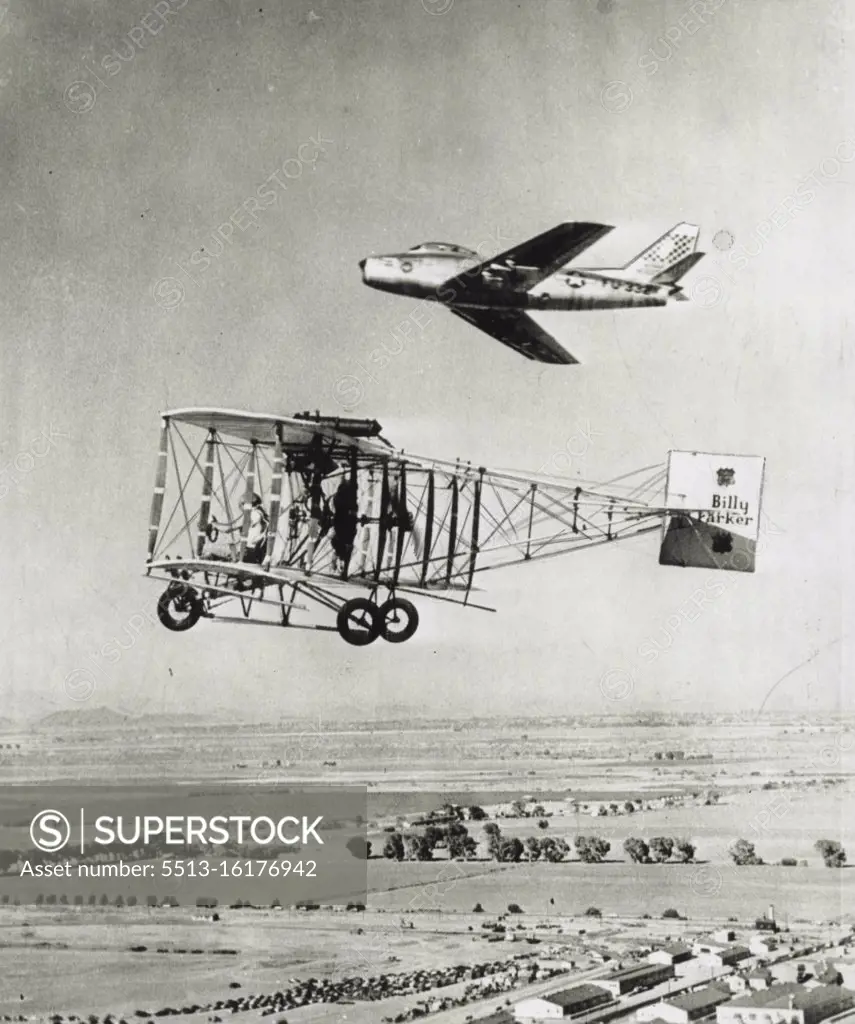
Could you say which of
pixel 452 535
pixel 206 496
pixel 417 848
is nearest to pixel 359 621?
pixel 452 535

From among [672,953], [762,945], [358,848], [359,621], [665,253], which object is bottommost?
[672,953]

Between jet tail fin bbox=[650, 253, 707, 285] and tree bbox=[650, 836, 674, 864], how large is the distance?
4572 millimetres

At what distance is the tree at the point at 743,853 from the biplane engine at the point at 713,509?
2236 mm

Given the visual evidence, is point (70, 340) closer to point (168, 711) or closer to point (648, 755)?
point (168, 711)

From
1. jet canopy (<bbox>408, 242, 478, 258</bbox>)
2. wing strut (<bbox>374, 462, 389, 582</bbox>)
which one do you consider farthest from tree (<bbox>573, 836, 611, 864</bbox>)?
jet canopy (<bbox>408, 242, 478, 258</bbox>)

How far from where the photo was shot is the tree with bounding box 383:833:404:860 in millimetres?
10172

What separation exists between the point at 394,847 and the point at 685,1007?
8.61 ft

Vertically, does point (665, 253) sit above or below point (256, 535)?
above

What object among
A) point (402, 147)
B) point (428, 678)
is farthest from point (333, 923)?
point (402, 147)

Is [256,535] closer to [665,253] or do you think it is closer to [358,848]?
[358,848]

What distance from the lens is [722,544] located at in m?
10.4

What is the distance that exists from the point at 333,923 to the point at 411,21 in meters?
7.52

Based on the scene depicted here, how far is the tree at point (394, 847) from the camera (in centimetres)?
1017

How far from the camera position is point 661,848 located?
10.0 metres
